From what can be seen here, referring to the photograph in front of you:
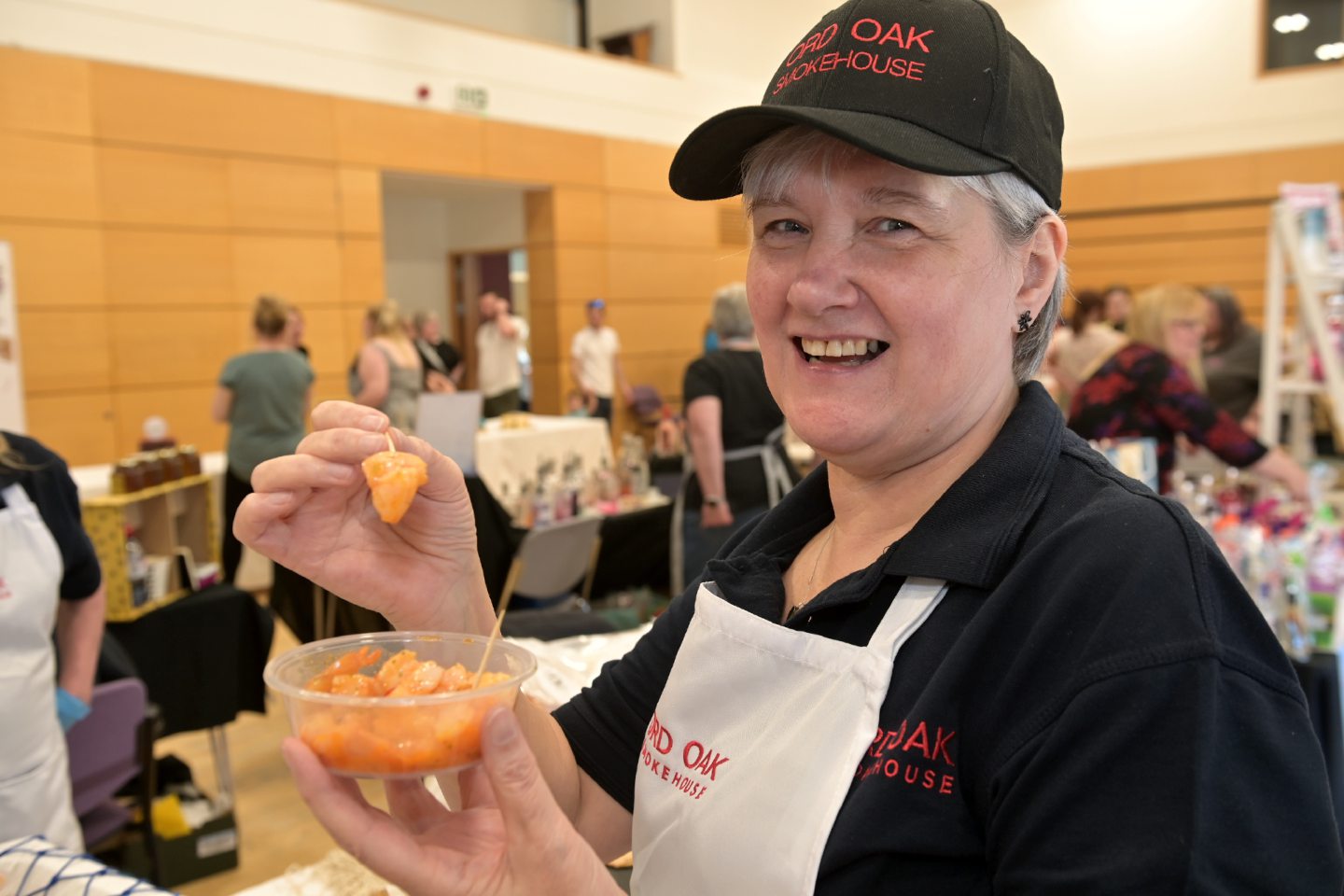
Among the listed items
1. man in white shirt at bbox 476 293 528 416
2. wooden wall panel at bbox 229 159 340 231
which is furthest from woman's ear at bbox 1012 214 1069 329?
man in white shirt at bbox 476 293 528 416

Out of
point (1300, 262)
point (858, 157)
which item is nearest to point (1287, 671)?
point (858, 157)

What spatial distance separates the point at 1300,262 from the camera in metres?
3.70

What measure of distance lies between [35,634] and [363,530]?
143 cm

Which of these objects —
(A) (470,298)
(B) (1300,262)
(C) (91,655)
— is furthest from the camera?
(A) (470,298)

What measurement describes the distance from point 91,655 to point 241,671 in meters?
0.92

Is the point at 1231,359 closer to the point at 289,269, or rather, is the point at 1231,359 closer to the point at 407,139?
the point at 407,139

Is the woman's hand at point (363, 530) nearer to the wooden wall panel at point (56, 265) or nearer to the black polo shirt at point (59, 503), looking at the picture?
the black polo shirt at point (59, 503)

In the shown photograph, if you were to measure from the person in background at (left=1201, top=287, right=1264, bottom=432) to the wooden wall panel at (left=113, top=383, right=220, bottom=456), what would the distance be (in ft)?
22.9

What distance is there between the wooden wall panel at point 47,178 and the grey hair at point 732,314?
5.02 m

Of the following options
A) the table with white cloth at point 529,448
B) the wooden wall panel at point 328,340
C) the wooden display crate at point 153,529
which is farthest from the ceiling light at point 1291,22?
the wooden display crate at point 153,529

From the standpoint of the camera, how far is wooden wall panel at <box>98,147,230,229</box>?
696cm

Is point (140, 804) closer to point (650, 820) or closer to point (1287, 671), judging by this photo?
point (650, 820)

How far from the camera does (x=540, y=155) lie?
32.5ft

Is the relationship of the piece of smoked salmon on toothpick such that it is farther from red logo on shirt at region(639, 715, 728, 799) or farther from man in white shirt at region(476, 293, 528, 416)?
man in white shirt at region(476, 293, 528, 416)
